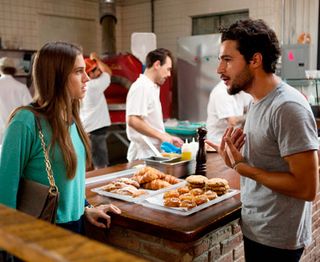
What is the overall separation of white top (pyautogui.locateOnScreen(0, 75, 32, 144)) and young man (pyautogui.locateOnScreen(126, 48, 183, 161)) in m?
2.14

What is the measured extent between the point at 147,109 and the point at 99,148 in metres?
1.99

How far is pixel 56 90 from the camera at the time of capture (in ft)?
5.34

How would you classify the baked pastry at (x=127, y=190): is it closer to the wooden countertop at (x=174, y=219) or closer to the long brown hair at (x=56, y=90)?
the wooden countertop at (x=174, y=219)

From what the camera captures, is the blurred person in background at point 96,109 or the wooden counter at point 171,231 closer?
the wooden counter at point 171,231

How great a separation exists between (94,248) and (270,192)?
3.67 ft

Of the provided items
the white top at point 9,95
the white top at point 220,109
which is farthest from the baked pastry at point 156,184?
the white top at point 9,95

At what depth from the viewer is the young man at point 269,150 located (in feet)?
4.84

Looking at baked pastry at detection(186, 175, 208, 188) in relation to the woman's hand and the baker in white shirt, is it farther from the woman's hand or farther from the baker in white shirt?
the baker in white shirt

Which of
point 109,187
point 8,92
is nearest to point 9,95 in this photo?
point 8,92

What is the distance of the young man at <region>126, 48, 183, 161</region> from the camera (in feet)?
11.4

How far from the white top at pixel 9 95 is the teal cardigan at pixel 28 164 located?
12.1 feet

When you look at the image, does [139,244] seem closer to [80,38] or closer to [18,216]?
[18,216]

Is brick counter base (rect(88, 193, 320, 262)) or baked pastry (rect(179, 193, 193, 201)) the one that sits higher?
baked pastry (rect(179, 193, 193, 201))

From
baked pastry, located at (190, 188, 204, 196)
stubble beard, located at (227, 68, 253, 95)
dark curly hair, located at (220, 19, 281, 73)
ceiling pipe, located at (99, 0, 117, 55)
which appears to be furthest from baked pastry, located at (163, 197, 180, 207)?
ceiling pipe, located at (99, 0, 117, 55)
